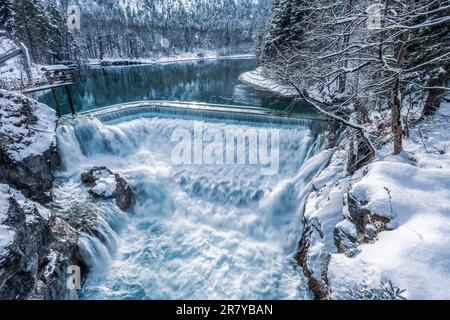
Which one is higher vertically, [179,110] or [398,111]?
[398,111]

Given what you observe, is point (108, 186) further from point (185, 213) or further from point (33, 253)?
point (33, 253)

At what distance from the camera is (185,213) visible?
1215cm

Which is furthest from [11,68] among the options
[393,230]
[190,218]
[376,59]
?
[393,230]

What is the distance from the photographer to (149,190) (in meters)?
12.8

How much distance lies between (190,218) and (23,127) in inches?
301

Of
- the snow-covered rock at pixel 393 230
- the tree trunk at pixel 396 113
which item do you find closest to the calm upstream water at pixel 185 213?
the snow-covered rock at pixel 393 230

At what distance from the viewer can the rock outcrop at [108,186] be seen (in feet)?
36.5

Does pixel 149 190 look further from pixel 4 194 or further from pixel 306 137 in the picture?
pixel 306 137

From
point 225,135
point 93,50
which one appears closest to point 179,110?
point 225,135

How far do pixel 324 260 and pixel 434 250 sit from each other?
12.6 ft

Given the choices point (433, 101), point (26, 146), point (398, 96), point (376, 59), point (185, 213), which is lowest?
point (185, 213)
